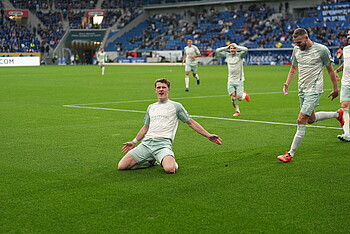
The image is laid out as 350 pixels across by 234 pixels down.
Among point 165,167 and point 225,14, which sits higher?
point 225,14

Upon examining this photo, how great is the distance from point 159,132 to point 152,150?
31cm

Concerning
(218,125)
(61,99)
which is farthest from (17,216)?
(61,99)

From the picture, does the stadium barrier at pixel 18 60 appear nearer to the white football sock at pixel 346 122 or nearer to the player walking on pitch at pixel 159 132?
the white football sock at pixel 346 122

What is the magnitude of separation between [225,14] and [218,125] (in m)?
67.0

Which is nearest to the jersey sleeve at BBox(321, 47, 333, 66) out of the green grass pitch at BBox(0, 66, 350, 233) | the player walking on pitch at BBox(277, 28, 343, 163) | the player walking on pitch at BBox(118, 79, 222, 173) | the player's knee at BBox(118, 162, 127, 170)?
the player walking on pitch at BBox(277, 28, 343, 163)

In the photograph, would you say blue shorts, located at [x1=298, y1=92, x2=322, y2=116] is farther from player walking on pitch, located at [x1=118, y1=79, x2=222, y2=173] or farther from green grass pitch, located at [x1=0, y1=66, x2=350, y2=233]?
player walking on pitch, located at [x1=118, y1=79, x2=222, y2=173]

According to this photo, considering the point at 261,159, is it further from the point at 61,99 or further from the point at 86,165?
the point at 61,99

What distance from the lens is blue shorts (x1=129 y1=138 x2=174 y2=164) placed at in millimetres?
8477

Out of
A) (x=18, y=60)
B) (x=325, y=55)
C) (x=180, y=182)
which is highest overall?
(x=325, y=55)

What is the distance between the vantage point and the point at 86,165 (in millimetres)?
8898

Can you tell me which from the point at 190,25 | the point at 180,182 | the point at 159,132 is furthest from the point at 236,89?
the point at 190,25

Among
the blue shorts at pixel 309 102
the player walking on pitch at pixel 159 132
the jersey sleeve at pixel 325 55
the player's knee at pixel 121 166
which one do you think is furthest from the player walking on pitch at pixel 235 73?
the player's knee at pixel 121 166

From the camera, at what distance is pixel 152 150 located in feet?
28.0

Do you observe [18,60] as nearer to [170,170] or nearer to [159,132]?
[159,132]
